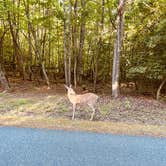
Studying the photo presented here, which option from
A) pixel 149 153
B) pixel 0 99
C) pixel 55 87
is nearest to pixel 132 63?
pixel 55 87

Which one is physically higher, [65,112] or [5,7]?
[5,7]

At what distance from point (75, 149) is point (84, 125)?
1.82m

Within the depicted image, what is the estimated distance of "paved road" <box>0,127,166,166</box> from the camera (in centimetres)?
396

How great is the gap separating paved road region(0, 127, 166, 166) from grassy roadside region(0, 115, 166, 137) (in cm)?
41

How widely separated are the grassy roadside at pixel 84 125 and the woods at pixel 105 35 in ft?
12.5

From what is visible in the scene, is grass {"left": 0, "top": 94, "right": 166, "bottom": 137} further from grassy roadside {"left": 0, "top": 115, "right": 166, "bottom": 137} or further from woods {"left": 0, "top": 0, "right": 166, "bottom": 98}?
woods {"left": 0, "top": 0, "right": 166, "bottom": 98}

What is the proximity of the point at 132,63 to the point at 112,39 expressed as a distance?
2.03 m

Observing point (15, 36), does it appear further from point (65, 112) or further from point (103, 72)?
point (65, 112)

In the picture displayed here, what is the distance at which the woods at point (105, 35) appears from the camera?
401 inches

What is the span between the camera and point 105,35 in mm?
12133

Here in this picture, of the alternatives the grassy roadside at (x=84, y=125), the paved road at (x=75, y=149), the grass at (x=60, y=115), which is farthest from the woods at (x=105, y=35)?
the paved road at (x=75, y=149)

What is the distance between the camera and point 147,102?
9719mm

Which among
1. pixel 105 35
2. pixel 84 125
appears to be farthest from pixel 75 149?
pixel 105 35

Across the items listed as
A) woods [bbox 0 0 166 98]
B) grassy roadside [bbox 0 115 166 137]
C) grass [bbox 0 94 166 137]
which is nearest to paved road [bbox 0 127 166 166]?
grassy roadside [bbox 0 115 166 137]
